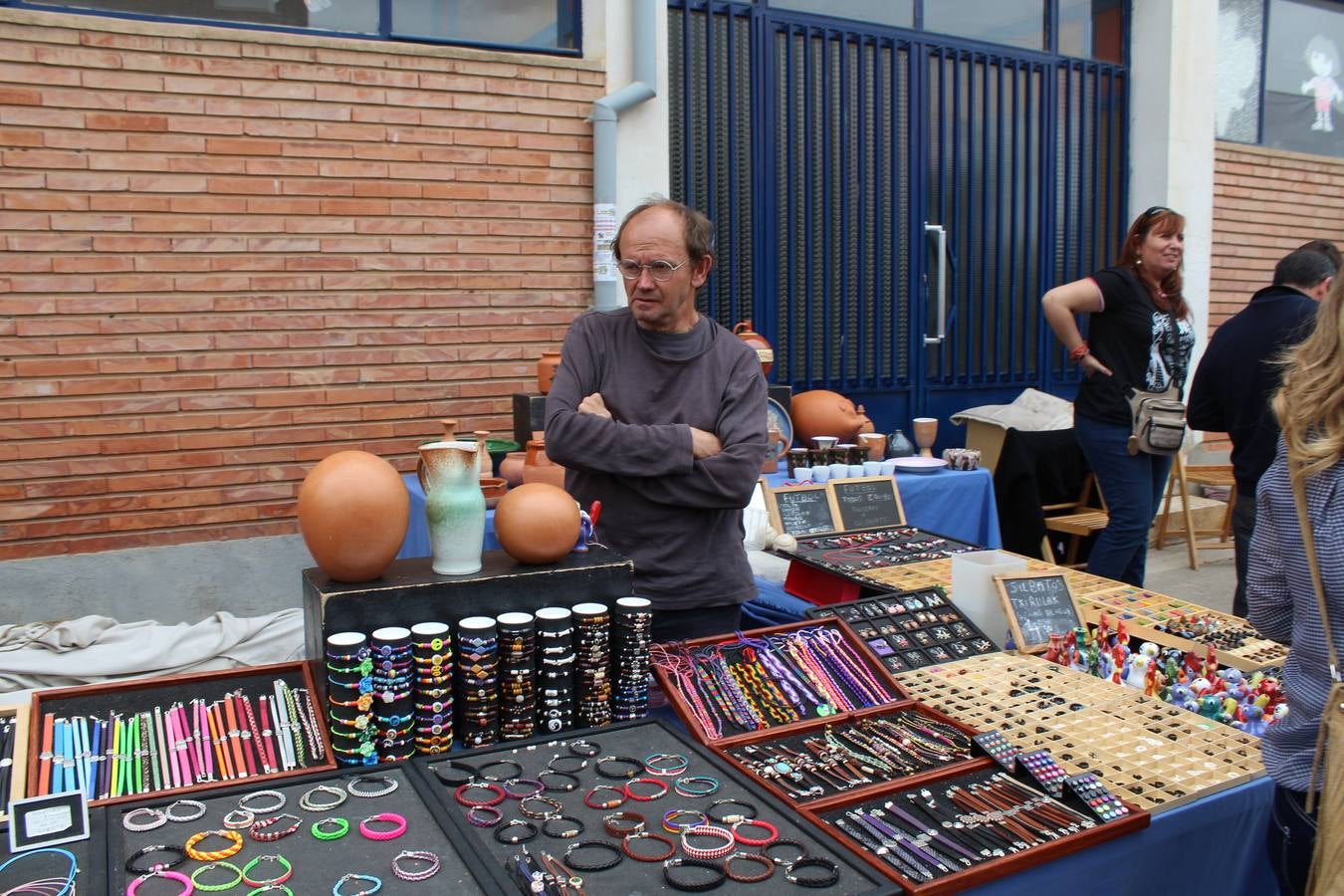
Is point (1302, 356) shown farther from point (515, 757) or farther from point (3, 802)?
point (3, 802)

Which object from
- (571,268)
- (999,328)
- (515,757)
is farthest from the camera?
(999,328)

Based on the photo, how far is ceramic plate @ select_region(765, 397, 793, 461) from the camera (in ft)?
17.8

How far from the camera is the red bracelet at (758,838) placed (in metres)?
1.66

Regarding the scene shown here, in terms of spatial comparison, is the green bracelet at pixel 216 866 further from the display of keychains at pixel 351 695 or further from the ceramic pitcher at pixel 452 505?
Answer: the ceramic pitcher at pixel 452 505

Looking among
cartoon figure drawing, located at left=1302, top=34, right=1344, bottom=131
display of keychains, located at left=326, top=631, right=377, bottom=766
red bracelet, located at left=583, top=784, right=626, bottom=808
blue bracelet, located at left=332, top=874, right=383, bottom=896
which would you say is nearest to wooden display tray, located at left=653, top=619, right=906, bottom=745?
red bracelet, located at left=583, top=784, right=626, bottom=808

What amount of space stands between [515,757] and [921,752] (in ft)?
2.52

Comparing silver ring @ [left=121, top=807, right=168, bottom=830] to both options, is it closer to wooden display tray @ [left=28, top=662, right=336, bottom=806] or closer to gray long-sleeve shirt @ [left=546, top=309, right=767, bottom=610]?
wooden display tray @ [left=28, top=662, right=336, bottom=806]

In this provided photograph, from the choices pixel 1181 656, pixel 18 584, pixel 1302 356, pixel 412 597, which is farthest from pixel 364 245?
pixel 1302 356

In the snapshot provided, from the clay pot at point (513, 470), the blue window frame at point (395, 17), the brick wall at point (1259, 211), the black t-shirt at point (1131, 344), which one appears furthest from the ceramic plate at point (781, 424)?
the brick wall at point (1259, 211)

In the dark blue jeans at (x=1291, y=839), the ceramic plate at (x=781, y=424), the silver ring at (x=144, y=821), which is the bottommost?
the dark blue jeans at (x=1291, y=839)

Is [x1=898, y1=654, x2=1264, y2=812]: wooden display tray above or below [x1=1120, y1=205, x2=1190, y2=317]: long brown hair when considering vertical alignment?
below

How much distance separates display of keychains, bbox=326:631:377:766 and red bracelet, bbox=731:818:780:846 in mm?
672

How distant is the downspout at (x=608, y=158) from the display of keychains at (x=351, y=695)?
14.2 feet

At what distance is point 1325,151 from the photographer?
9602 mm
